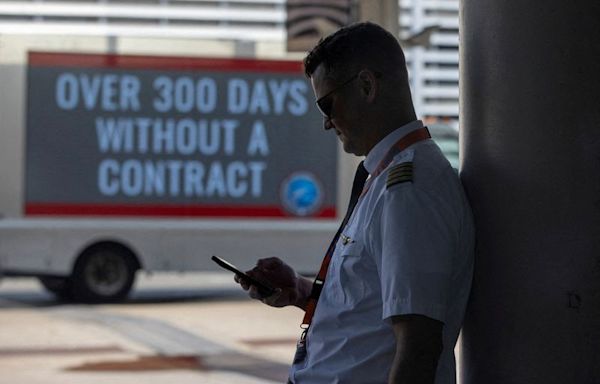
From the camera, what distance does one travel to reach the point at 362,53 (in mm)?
2418

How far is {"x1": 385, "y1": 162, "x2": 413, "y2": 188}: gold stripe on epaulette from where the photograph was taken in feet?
7.49

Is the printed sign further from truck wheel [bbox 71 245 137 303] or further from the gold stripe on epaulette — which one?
the gold stripe on epaulette

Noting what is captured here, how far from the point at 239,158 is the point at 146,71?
1686 millimetres

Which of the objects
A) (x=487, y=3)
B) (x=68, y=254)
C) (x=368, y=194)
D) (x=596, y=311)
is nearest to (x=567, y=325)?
(x=596, y=311)

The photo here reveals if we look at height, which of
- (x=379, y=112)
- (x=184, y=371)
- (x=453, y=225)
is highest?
(x=379, y=112)

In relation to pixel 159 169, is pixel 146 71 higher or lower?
higher

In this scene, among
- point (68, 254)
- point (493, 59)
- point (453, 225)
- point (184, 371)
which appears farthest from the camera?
point (68, 254)

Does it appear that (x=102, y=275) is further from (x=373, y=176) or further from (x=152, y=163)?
(x=373, y=176)

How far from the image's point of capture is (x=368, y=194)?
2395 millimetres

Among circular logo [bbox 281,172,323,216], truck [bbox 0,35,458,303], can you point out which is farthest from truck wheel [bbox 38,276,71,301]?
circular logo [bbox 281,172,323,216]

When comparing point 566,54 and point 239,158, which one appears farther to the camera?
point 239,158

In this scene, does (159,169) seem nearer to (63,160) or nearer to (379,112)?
(63,160)

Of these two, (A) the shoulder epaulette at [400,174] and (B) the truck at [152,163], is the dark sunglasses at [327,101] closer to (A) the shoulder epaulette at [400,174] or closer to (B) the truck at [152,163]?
(A) the shoulder epaulette at [400,174]

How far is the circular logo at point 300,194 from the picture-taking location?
52.0 feet
